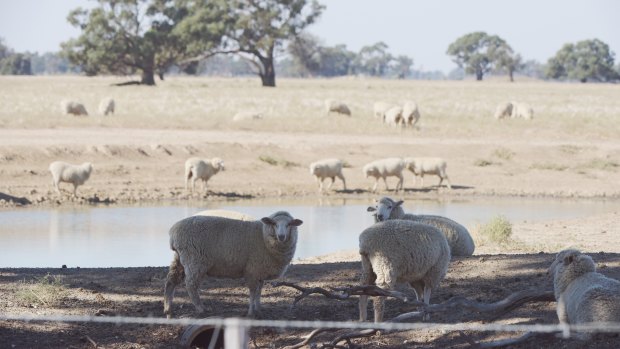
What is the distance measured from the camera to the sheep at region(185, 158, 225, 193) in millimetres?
26781

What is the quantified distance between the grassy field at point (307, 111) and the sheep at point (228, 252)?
25757mm

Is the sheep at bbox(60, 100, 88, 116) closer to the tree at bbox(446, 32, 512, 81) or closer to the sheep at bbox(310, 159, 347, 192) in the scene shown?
the sheep at bbox(310, 159, 347, 192)

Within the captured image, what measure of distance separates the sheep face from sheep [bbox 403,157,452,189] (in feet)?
61.3

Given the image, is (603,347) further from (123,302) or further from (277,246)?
Answer: (123,302)

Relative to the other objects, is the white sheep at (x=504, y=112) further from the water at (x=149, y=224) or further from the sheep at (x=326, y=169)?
the sheep at (x=326, y=169)

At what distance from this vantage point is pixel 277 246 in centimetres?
1071

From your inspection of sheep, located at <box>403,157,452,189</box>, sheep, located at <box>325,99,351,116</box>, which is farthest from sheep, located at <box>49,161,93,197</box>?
sheep, located at <box>325,99,351,116</box>

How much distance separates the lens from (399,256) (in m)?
9.98

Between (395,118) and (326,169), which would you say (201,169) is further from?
(395,118)

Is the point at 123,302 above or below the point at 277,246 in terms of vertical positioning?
below

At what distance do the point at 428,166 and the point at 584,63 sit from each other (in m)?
118

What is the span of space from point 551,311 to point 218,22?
7429cm

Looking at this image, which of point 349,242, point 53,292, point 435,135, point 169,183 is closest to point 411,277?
point 53,292

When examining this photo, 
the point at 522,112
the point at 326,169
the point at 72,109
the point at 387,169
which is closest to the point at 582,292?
the point at 326,169
